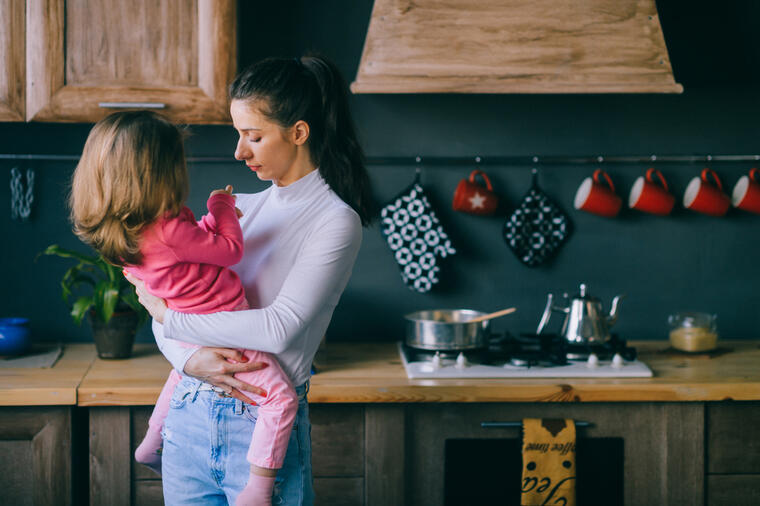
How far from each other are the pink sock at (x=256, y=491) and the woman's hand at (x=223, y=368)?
0.14 meters

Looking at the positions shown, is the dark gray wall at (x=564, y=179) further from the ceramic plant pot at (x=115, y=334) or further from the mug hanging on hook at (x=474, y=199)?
the ceramic plant pot at (x=115, y=334)

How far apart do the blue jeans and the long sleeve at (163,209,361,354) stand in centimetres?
11

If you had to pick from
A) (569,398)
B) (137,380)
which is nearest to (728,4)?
(569,398)

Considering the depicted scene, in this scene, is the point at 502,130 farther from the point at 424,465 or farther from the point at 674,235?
the point at 424,465

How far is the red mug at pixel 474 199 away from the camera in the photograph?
249cm

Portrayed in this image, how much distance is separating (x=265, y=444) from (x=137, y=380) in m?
0.81

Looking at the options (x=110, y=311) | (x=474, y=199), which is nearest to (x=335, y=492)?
(x=110, y=311)

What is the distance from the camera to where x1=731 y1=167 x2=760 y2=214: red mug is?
2.50 metres

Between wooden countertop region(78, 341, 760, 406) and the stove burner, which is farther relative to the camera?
the stove burner

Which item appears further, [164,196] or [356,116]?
[356,116]

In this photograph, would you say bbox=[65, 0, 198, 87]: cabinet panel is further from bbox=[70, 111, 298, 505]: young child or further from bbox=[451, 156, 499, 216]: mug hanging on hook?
bbox=[451, 156, 499, 216]: mug hanging on hook

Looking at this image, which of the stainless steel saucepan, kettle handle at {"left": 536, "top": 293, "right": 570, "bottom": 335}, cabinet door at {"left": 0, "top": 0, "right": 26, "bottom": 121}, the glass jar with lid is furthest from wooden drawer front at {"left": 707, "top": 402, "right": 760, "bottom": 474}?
cabinet door at {"left": 0, "top": 0, "right": 26, "bottom": 121}

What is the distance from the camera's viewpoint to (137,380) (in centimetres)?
201

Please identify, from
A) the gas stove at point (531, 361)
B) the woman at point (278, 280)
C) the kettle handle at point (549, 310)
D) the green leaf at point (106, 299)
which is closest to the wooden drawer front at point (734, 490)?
the gas stove at point (531, 361)
